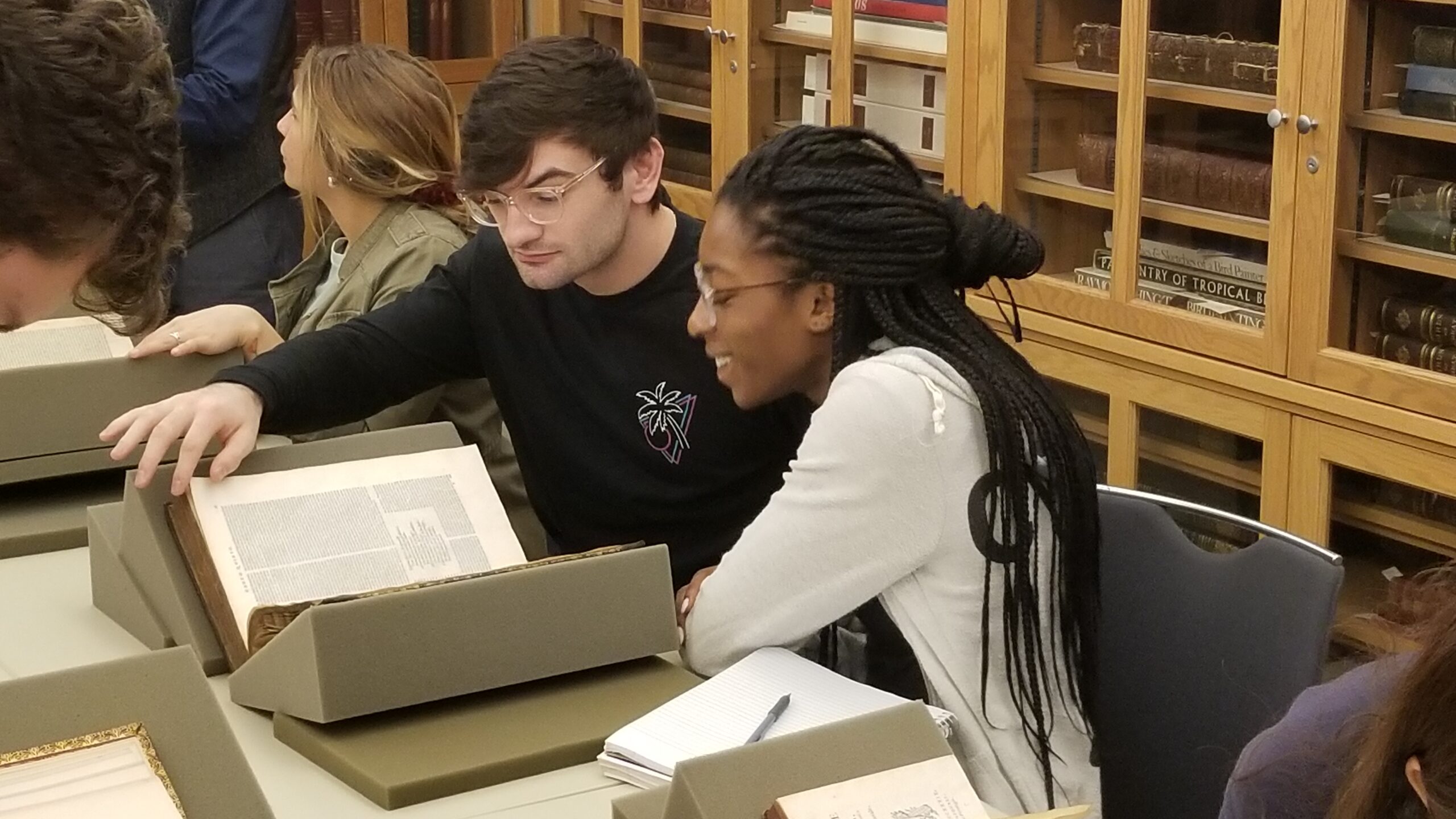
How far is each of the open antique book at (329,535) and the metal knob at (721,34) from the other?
2034 millimetres

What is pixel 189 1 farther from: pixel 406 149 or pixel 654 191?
pixel 654 191

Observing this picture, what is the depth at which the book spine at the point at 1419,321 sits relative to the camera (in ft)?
8.09

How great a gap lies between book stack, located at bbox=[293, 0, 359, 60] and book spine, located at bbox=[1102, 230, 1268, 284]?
2061 mm

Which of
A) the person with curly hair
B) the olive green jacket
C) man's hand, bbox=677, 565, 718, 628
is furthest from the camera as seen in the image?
the olive green jacket

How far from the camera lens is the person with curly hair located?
90 centimetres

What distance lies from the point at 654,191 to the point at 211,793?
3.53 feet

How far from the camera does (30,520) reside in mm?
1947

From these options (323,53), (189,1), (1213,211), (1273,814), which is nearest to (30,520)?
(323,53)

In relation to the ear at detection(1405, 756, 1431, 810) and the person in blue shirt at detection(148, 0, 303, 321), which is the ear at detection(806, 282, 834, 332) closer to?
the ear at detection(1405, 756, 1431, 810)

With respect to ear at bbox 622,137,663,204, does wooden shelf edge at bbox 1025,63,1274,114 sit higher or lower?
higher

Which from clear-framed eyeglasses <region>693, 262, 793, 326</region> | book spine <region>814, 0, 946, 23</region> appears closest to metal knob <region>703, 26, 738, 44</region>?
book spine <region>814, 0, 946, 23</region>

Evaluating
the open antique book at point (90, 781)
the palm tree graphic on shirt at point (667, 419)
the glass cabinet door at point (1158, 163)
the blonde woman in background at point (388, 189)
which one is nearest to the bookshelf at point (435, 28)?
the glass cabinet door at point (1158, 163)

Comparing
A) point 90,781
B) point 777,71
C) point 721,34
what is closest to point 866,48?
point 777,71

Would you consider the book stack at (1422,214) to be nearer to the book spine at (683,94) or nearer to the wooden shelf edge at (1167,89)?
the wooden shelf edge at (1167,89)
